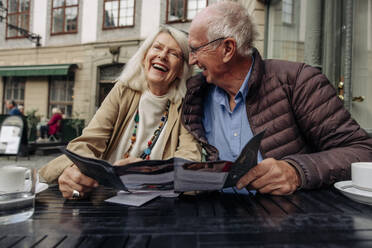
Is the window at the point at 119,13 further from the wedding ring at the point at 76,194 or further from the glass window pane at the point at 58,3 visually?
the wedding ring at the point at 76,194

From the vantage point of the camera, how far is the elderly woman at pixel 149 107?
1.32 metres

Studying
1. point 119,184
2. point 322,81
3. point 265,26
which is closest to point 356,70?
point 322,81

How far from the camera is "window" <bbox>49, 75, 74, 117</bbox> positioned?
9797 mm

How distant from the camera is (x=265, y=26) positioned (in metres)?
3.83

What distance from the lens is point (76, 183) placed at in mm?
762

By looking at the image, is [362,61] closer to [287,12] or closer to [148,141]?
[287,12]

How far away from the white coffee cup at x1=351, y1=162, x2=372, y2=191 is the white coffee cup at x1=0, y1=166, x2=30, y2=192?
854 millimetres

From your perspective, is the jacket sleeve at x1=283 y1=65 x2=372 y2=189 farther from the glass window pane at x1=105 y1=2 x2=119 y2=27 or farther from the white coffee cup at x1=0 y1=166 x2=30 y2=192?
the glass window pane at x1=105 y1=2 x2=119 y2=27

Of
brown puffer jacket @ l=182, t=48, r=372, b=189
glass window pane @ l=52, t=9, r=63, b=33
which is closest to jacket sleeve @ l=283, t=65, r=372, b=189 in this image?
brown puffer jacket @ l=182, t=48, r=372, b=189

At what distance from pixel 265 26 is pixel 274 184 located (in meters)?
3.53

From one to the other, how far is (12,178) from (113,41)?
8623mm

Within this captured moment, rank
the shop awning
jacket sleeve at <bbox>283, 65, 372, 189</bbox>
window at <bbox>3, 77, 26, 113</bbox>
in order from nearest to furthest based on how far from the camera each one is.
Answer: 1. jacket sleeve at <bbox>283, 65, 372, 189</bbox>
2. the shop awning
3. window at <bbox>3, 77, 26, 113</bbox>

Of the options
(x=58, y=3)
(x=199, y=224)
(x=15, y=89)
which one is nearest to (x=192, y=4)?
(x=58, y=3)

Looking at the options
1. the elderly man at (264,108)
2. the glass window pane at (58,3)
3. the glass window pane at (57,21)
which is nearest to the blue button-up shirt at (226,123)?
the elderly man at (264,108)
